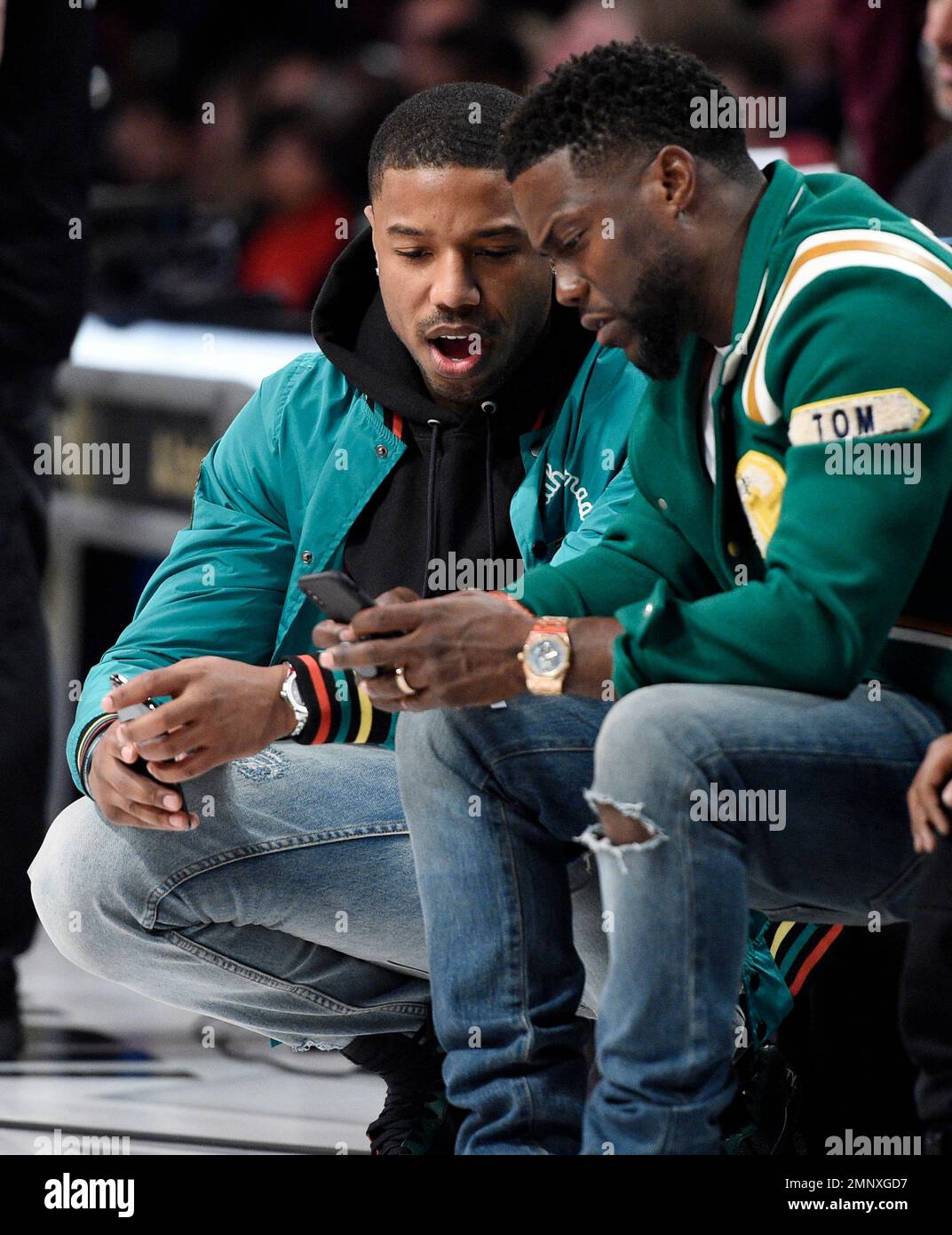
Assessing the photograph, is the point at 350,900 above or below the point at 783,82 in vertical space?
below

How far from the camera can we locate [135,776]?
1.84 metres

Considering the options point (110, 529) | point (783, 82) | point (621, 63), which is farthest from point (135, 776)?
point (783, 82)

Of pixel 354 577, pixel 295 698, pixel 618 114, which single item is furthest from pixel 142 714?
pixel 618 114

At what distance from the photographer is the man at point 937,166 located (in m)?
2.79

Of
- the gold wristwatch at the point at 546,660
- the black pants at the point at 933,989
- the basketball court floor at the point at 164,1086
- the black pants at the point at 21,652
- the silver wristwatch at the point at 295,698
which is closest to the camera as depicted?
the black pants at the point at 933,989

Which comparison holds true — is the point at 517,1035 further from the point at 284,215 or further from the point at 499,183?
the point at 284,215

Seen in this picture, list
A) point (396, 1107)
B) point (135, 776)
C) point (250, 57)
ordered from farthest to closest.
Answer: point (250, 57) → point (396, 1107) → point (135, 776)

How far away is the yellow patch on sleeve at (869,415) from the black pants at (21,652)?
5.36 ft

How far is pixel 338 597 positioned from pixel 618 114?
474 mm

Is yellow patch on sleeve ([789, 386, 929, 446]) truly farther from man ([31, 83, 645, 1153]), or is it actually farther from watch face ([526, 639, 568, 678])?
man ([31, 83, 645, 1153])

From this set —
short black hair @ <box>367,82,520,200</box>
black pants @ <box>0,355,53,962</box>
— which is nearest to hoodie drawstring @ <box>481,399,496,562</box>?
short black hair @ <box>367,82,520,200</box>

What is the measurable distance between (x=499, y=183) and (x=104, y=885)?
32.3 inches

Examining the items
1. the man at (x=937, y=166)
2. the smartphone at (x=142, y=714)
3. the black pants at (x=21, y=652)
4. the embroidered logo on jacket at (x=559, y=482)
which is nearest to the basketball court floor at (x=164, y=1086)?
the black pants at (x=21, y=652)

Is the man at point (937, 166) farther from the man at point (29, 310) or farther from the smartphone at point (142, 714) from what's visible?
the smartphone at point (142, 714)
